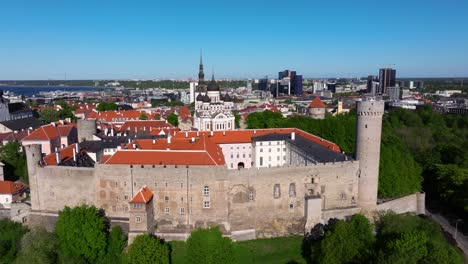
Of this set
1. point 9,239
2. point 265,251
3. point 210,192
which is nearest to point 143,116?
point 9,239

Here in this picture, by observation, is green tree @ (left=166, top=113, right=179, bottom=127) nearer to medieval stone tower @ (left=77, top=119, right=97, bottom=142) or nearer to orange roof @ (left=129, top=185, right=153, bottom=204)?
medieval stone tower @ (left=77, top=119, right=97, bottom=142)

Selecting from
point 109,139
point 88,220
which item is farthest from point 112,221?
point 109,139

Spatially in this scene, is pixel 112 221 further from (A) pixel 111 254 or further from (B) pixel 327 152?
(B) pixel 327 152

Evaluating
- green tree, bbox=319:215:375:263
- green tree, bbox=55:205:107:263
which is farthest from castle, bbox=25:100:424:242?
green tree, bbox=319:215:375:263

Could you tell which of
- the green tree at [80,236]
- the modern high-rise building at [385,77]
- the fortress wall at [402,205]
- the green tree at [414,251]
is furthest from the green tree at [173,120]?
the modern high-rise building at [385,77]

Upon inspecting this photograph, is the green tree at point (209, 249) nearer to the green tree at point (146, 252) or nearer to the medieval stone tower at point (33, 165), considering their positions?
the green tree at point (146, 252)

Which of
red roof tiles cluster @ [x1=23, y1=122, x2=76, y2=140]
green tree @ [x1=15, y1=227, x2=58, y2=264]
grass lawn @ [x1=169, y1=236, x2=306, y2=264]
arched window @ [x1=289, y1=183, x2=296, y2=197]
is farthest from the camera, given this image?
red roof tiles cluster @ [x1=23, y1=122, x2=76, y2=140]
